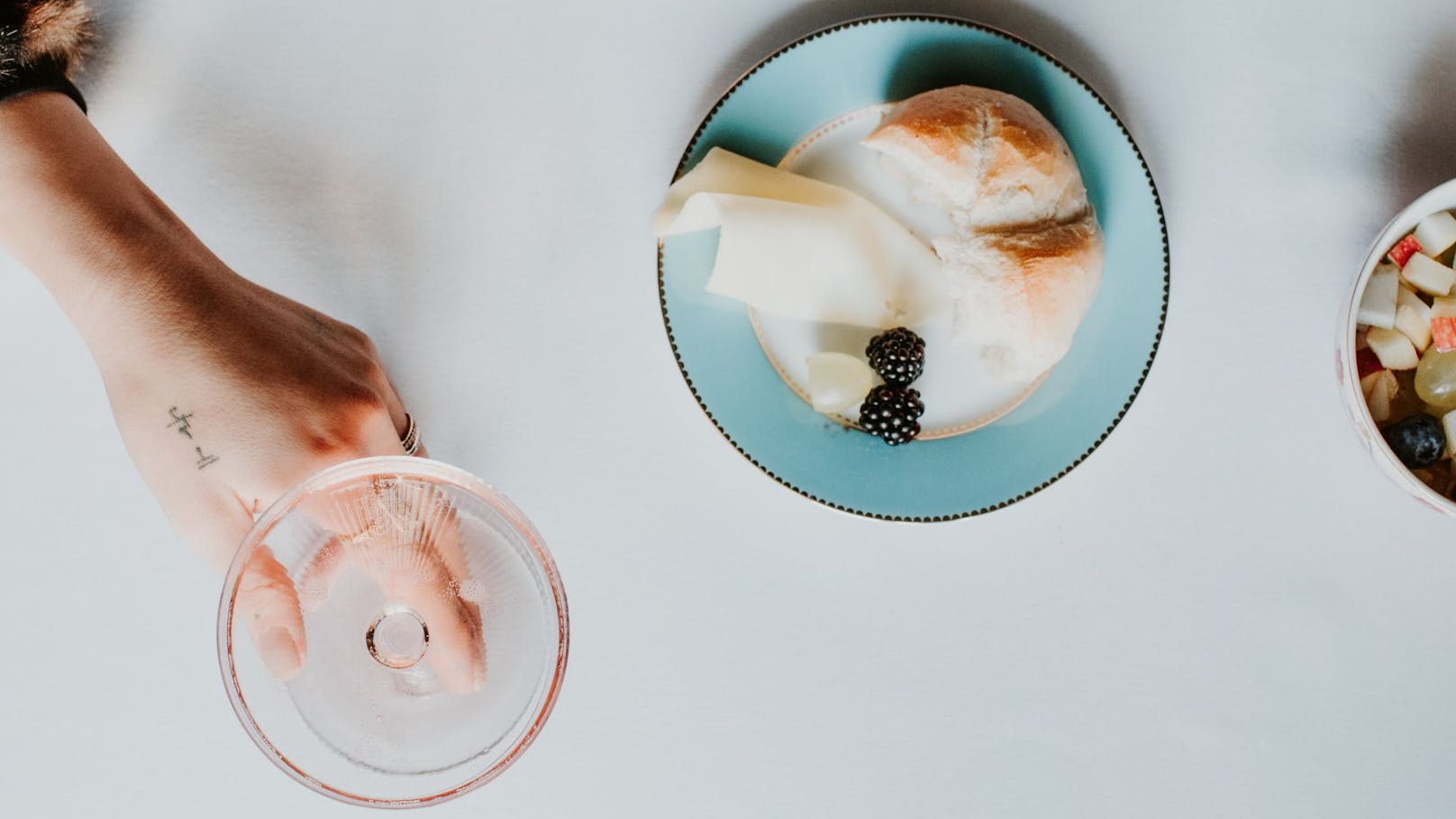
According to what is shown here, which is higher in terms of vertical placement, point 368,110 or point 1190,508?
point 368,110

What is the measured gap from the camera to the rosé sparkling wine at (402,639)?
74cm

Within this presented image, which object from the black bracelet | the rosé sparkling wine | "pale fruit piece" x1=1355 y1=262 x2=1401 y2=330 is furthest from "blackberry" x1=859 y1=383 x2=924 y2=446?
the black bracelet

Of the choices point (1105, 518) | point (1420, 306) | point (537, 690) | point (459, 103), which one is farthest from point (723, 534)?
point (1420, 306)

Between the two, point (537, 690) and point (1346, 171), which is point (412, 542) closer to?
point (537, 690)

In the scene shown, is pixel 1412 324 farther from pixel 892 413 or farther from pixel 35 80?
pixel 35 80

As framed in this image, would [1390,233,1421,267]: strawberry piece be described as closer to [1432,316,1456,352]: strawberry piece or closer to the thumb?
[1432,316,1456,352]: strawberry piece

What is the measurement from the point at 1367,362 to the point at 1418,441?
87 millimetres

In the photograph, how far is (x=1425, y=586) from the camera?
984 millimetres

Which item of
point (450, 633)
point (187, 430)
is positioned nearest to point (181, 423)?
point (187, 430)

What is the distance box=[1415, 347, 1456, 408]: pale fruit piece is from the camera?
34.5 inches

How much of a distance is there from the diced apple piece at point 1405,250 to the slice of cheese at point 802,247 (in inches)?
16.6

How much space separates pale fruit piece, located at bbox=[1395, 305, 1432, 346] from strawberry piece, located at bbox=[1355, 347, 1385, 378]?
0.10 feet

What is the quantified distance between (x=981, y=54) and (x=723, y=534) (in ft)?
Result: 1.77

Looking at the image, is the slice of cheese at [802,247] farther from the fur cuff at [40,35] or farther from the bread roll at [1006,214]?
the fur cuff at [40,35]
